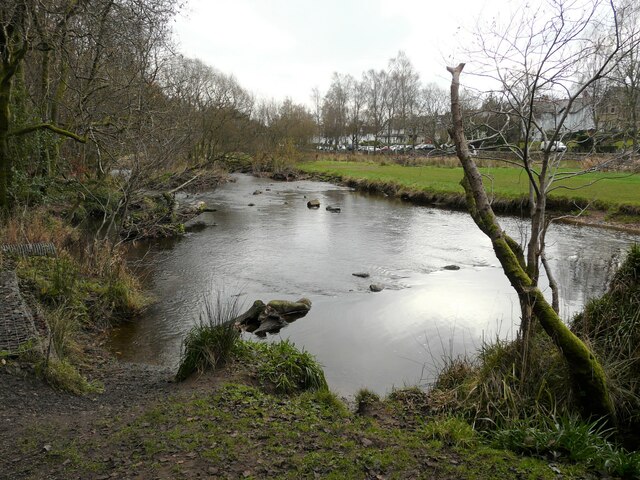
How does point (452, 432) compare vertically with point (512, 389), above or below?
below

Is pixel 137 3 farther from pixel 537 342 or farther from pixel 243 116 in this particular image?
pixel 243 116

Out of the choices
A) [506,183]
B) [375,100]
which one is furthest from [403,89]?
[506,183]

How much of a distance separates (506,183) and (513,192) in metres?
3.79

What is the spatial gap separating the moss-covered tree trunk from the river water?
8.34 feet

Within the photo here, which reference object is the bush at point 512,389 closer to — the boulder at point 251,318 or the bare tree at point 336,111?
the boulder at point 251,318

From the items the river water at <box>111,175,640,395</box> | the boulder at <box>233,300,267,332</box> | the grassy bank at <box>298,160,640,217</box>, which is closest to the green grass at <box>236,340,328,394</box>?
the river water at <box>111,175,640,395</box>

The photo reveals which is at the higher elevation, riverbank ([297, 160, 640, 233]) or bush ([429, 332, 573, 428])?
riverbank ([297, 160, 640, 233])

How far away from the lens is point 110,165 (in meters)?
15.2

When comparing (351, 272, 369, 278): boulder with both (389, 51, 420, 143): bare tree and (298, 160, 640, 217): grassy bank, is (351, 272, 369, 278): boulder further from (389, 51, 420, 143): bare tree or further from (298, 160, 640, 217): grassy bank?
(389, 51, 420, 143): bare tree

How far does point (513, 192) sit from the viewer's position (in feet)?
86.6

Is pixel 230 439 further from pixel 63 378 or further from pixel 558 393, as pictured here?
pixel 558 393

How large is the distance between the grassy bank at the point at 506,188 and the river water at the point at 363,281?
193 cm

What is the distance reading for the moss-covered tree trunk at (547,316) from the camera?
5.23 meters

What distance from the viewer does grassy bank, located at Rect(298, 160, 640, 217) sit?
23297 millimetres
